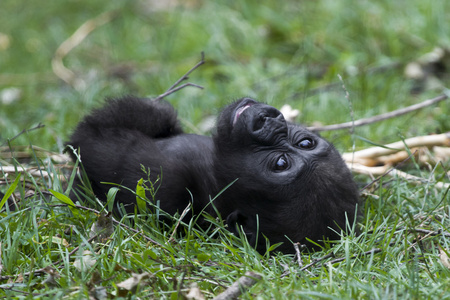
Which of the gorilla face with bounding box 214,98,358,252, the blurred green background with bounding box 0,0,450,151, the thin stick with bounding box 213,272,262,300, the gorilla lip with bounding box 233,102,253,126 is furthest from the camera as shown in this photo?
the blurred green background with bounding box 0,0,450,151

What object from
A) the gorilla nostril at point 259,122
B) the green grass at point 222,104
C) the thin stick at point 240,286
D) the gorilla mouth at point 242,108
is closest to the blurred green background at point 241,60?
the green grass at point 222,104

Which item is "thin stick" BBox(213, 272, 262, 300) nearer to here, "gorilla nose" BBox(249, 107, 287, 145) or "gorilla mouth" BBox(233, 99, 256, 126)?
"gorilla nose" BBox(249, 107, 287, 145)

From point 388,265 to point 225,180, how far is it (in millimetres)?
1000

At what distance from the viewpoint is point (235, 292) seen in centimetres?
249

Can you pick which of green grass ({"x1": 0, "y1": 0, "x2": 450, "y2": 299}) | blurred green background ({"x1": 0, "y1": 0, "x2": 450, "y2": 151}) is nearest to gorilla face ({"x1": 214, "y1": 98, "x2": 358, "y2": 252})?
green grass ({"x1": 0, "y1": 0, "x2": 450, "y2": 299})

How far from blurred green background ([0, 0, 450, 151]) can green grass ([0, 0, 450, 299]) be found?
0.02m

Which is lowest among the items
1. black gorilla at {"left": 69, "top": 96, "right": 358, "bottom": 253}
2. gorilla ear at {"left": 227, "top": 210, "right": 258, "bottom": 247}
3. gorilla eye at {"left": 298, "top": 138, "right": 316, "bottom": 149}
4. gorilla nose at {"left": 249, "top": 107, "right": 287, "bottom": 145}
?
gorilla ear at {"left": 227, "top": 210, "right": 258, "bottom": 247}

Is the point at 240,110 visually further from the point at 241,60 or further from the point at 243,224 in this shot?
the point at 241,60

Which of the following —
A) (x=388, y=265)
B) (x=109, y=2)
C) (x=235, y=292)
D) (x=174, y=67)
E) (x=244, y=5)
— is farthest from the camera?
(x=109, y=2)

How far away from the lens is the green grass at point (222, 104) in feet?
8.80

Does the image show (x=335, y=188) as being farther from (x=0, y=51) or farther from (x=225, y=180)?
(x=0, y=51)

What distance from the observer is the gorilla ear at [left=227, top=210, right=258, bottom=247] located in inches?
127

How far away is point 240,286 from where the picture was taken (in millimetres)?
2502

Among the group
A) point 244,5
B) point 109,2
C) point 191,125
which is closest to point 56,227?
point 191,125
